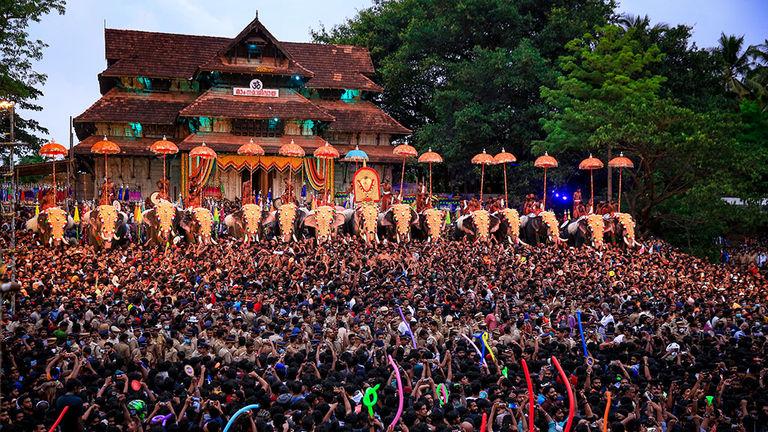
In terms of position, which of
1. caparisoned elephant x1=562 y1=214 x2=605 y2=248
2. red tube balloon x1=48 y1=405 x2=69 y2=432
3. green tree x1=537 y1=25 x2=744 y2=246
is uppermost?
green tree x1=537 y1=25 x2=744 y2=246

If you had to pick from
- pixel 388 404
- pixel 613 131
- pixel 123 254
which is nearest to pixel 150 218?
pixel 123 254

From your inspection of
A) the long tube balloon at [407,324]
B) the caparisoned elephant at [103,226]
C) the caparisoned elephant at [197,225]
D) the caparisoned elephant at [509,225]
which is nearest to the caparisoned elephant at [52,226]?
the caparisoned elephant at [103,226]

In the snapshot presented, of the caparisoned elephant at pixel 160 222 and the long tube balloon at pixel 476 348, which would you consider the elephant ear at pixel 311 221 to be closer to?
the caparisoned elephant at pixel 160 222

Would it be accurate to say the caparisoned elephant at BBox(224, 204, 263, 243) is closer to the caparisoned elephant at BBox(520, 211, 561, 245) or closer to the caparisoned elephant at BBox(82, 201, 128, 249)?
the caparisoned elephant at BBox(82, 201, 128, 249)

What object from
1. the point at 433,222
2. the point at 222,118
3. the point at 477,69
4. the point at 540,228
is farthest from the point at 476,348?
the point at 477,69

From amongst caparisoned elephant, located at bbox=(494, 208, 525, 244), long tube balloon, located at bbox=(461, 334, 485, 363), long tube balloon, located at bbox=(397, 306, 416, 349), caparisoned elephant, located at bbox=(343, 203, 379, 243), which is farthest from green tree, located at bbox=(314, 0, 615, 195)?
long tube balloon, located at bbox=(461, 334, 485, 363)

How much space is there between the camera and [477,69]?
35.5 metres

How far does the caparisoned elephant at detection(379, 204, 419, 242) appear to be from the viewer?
23469mm

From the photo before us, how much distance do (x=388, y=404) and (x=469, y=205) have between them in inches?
631

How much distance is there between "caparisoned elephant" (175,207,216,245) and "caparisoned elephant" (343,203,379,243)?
4.45 meters

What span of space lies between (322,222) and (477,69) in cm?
1605

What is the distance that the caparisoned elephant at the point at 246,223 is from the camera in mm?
22391

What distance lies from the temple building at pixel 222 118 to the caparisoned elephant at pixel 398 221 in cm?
1039

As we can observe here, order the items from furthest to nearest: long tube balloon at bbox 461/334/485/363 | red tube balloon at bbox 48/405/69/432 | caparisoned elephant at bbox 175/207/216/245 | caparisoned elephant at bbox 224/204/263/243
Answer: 1. caparisoned elephant at bbox 224/204/263/243
2. caparisoned elephant at bbox 175/207/216/245
3. long tube balloon at bbox 461/334/485/363
4. red tube balloon at bbox 48/405/69/432
